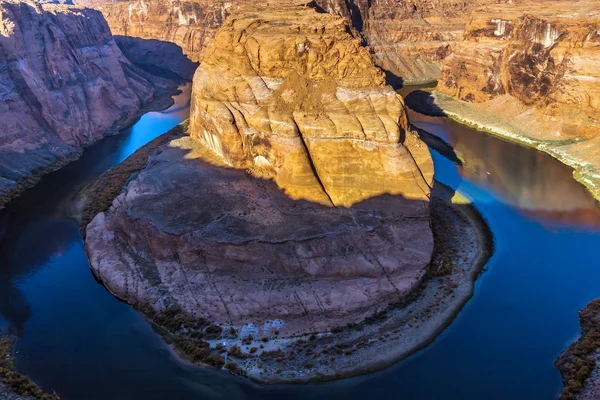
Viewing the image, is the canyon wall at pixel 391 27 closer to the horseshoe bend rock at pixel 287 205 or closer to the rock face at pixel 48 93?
the rock face at pixel 48 93

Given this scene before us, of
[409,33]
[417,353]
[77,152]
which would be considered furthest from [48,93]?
[409,33]

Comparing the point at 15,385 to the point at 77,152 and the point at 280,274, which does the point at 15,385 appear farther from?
the point at 77,152

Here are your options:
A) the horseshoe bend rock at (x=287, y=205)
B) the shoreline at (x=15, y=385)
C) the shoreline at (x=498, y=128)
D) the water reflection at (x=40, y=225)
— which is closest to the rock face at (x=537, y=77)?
the shoreline at (x=498, y=128)

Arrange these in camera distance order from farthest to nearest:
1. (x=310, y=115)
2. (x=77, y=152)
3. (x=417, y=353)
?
(x=77, y=152)
(x=310, y=115)
(x=417, y=353)

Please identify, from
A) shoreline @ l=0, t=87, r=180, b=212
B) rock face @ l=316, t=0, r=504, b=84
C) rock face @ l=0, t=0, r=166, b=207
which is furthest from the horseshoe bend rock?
rock face @ l=316, t=0, r=504, b=84

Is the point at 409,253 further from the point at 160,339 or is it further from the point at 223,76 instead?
the point at 223,76

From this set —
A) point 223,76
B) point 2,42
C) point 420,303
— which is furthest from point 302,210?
point 2,42

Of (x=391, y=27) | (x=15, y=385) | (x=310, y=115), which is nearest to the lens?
(x=15, y=385)
